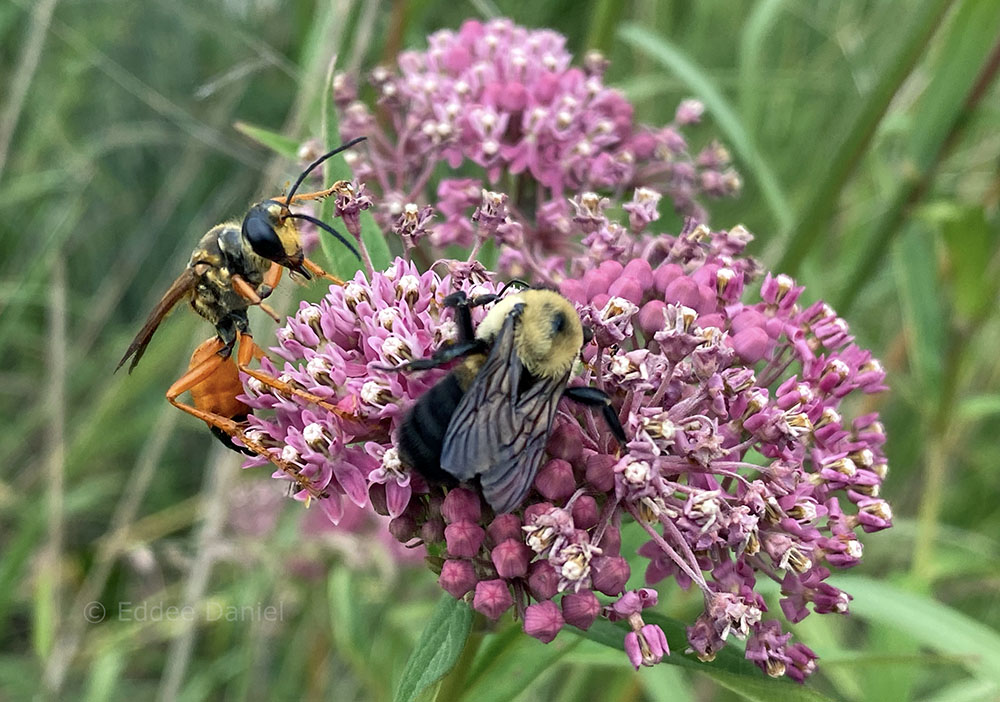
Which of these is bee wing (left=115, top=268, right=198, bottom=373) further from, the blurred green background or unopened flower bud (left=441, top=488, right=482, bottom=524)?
unopened flower bud (left=441, top=488, right=482, bottom=524)

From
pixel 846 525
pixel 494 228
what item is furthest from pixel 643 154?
pixel 846 525

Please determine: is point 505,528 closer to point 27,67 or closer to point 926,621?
point 926,621

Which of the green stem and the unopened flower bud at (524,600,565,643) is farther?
the green stem

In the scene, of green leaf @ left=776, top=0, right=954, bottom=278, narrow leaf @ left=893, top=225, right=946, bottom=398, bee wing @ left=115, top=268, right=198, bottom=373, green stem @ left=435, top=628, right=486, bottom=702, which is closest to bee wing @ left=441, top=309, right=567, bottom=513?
green stem @ left=435, top=628, right=486, bottom=702

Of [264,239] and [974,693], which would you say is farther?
[974,693]

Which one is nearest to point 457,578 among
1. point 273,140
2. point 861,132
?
point 273,140

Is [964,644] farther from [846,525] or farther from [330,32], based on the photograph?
[330,32]
